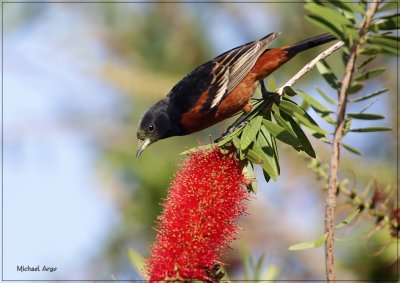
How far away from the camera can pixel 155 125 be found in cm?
432

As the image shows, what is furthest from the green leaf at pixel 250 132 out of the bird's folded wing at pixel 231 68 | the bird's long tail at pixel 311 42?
the bird's folded wing at pixel 231 68

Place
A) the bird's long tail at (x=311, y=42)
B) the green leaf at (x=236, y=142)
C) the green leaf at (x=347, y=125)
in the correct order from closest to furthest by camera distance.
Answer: the green leaf at (x=347, y=125) < the green leaf at (x=236, y=142) < the bird's long tail at (x=311, y=42)

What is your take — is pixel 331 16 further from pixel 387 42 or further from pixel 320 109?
pixel 320 109

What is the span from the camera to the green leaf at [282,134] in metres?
2.31

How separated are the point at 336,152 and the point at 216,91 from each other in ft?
6.73

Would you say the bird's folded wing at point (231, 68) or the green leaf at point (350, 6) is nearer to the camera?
the green leaf at point (350, 6)

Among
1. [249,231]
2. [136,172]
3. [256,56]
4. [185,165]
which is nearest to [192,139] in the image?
[136,172]

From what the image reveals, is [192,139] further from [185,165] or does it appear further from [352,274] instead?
[185,165]

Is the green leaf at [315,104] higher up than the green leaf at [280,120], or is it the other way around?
the green leaf at [315,104]

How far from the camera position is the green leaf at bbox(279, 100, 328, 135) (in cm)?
234

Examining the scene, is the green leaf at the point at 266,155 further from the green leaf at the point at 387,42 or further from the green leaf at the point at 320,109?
the green leaf at the point at 387,42

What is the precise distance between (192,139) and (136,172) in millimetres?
827

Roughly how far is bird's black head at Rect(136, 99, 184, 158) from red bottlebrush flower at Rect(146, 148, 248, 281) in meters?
1.58

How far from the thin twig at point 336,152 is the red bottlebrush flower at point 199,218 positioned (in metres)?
0.48
